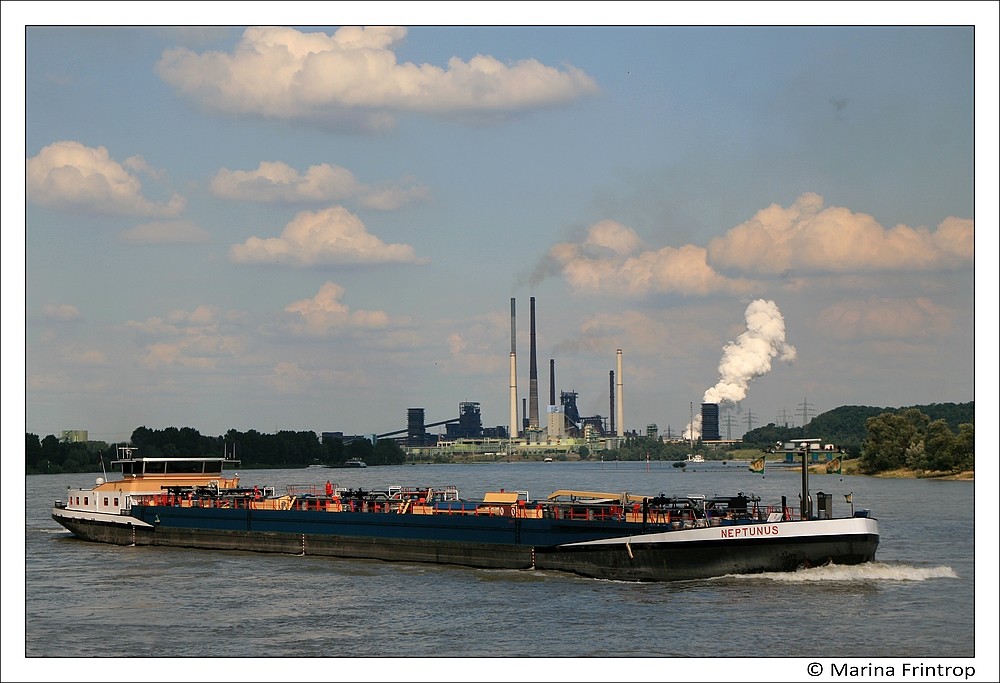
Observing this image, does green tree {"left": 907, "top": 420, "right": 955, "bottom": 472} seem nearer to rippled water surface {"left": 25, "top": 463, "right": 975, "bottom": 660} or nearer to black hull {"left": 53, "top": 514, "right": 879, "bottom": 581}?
rippled water surface {"left": 25, "top": 463, "right": 975, "bottom": 660}

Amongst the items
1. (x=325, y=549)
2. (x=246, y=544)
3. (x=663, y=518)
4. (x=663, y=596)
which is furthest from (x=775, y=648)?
(x=246, y=544)

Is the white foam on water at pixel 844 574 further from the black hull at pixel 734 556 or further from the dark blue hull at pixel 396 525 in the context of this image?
the dark blue hull at pixel 396 525

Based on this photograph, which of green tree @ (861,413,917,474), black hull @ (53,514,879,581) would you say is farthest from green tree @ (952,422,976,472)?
black hull @ (53,514,879,581)

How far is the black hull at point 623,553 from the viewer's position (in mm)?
41500

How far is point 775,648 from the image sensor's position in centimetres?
3200

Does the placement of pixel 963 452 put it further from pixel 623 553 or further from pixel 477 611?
pixel 477 611

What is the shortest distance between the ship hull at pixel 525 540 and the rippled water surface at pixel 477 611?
0.61m

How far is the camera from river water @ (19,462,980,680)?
108ft

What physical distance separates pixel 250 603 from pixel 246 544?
15064mm

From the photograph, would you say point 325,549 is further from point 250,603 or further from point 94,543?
point 94,543

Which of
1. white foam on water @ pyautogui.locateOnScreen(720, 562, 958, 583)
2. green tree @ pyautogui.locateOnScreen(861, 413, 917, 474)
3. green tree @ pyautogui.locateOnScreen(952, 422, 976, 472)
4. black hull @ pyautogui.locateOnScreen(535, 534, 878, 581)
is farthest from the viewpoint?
green tree @ pyautogui.locateOnScreen(861, 413, 917, 474)

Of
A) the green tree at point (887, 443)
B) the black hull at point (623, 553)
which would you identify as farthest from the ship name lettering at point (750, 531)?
the green tree at point (887, 443)

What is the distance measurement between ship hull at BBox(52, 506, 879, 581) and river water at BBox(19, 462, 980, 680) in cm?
59

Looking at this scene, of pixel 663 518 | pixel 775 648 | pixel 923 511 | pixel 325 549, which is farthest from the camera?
pixel 923 511
